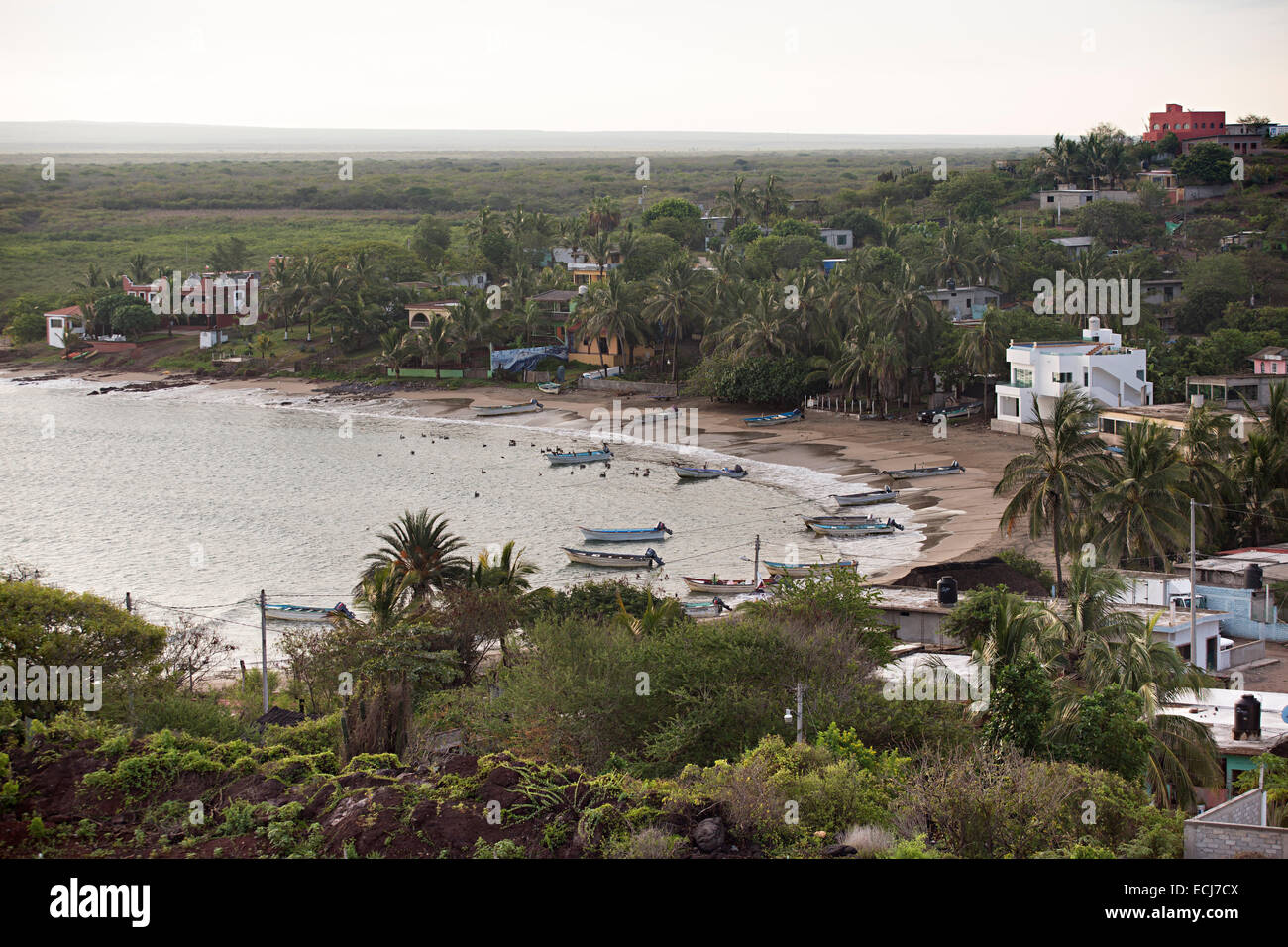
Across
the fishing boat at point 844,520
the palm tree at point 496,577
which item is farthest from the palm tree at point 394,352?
the palm tree at point 496,577

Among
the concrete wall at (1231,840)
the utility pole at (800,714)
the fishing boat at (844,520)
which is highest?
the concrete wall at (1231,840)

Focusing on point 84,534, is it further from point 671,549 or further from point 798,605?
point 798,605

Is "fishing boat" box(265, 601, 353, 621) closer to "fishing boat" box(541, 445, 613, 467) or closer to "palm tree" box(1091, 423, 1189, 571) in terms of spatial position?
"palm tree" box(1091, 423, 1189, 571)

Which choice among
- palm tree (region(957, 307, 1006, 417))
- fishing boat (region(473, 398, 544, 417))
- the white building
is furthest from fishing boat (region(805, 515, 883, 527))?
the white building

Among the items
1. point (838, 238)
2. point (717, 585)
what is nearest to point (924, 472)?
point (717, 585)

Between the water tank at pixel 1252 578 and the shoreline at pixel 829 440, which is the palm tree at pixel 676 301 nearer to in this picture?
the shoreline at pixel 829 440

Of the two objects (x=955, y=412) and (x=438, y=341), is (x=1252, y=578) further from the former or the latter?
(x=438, y=341)
